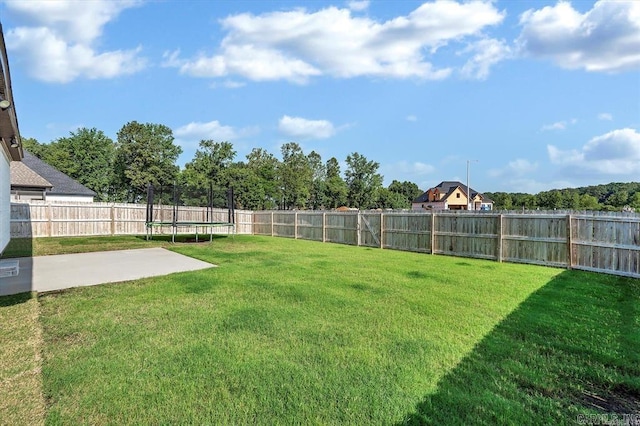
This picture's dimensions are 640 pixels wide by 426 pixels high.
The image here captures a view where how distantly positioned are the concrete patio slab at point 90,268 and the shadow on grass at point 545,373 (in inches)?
222

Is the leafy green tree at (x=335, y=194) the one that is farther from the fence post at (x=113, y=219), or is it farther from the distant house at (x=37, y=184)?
the fence post at (x=113, y=219)

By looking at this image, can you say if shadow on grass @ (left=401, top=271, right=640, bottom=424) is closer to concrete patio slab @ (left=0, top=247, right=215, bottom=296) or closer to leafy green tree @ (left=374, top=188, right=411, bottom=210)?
concrete patio slab @ (left=0, top=247, right=215, bottom=296)

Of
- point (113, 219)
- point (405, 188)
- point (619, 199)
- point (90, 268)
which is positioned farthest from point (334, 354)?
point (405, 188)

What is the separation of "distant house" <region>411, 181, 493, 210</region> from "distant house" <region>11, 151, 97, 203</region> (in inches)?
1371

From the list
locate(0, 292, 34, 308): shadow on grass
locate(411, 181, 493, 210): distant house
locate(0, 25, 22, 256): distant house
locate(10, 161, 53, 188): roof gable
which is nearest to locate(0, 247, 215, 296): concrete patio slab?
locate(0, 292, 34, 308): shadow on grass

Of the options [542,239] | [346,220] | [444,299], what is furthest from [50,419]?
[346,220]

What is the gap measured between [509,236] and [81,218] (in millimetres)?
16743

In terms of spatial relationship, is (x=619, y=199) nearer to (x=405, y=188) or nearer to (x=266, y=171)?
(x=405, y=188)

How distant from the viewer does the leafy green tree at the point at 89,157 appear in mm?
34688

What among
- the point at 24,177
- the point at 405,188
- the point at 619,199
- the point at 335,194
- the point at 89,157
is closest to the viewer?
the point at 24,177

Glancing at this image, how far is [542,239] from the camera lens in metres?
8.57

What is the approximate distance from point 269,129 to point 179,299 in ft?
113

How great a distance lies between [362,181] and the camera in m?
51.1

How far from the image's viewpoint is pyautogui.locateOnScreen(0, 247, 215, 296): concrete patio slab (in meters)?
5.39
